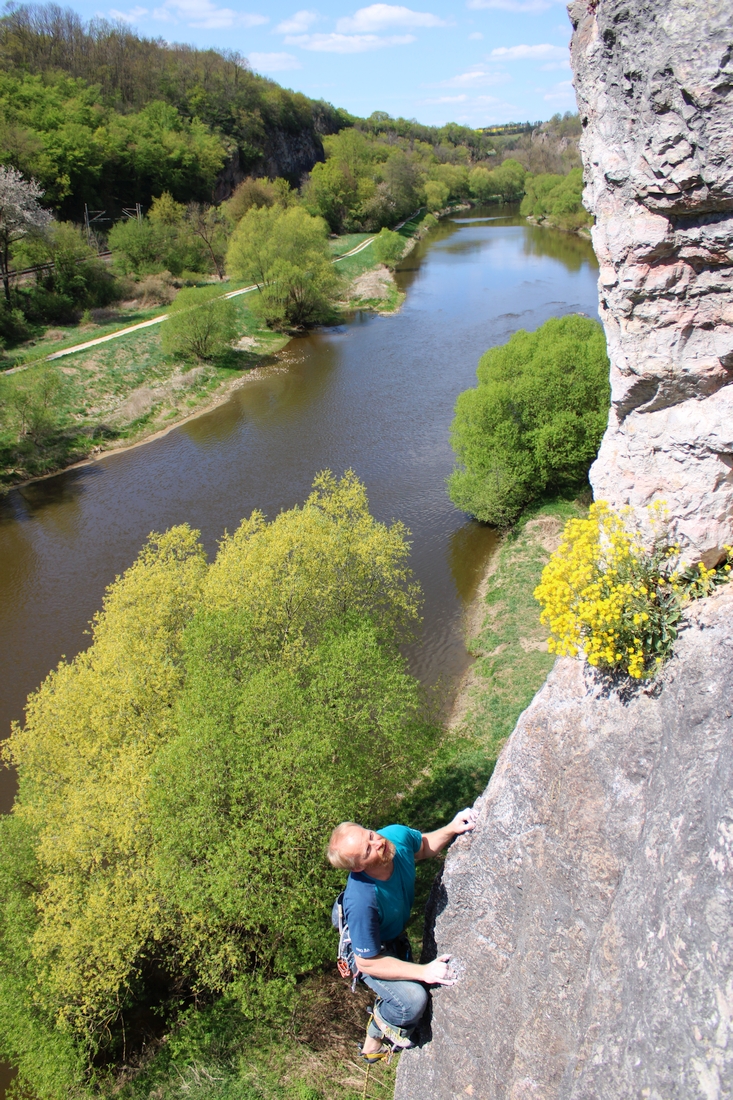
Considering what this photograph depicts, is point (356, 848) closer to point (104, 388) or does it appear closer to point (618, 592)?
point (618, 592)

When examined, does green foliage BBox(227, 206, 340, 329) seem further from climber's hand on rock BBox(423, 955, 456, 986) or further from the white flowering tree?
climber's hand on rock BBox(423, 955, 456, 986)

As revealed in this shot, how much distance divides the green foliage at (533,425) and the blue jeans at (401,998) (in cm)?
1886

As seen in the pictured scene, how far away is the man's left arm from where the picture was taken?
5.31 meters

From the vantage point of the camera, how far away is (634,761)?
4.57 m

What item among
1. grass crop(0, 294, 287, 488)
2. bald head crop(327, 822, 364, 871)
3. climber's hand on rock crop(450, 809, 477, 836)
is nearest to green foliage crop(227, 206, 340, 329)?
grass crop(0, 294, 287, 488)

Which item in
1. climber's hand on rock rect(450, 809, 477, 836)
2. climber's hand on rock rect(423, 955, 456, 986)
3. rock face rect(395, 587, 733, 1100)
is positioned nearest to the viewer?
rock face rect(395, 587, 733, 1100)

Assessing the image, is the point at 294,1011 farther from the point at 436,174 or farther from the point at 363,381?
the point at 436,174

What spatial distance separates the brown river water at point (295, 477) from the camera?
20.5 m

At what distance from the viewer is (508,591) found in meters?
20.0

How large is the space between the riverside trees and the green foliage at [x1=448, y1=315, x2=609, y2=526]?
478 inches

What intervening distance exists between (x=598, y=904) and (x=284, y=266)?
155 ft

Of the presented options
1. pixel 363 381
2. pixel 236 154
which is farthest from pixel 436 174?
pixel 363 381

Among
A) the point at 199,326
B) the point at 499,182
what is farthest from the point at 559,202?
the point at 199,326

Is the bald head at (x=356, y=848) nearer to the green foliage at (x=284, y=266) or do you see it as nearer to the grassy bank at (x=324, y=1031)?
the grassy bank at (x=324, y=1031)
